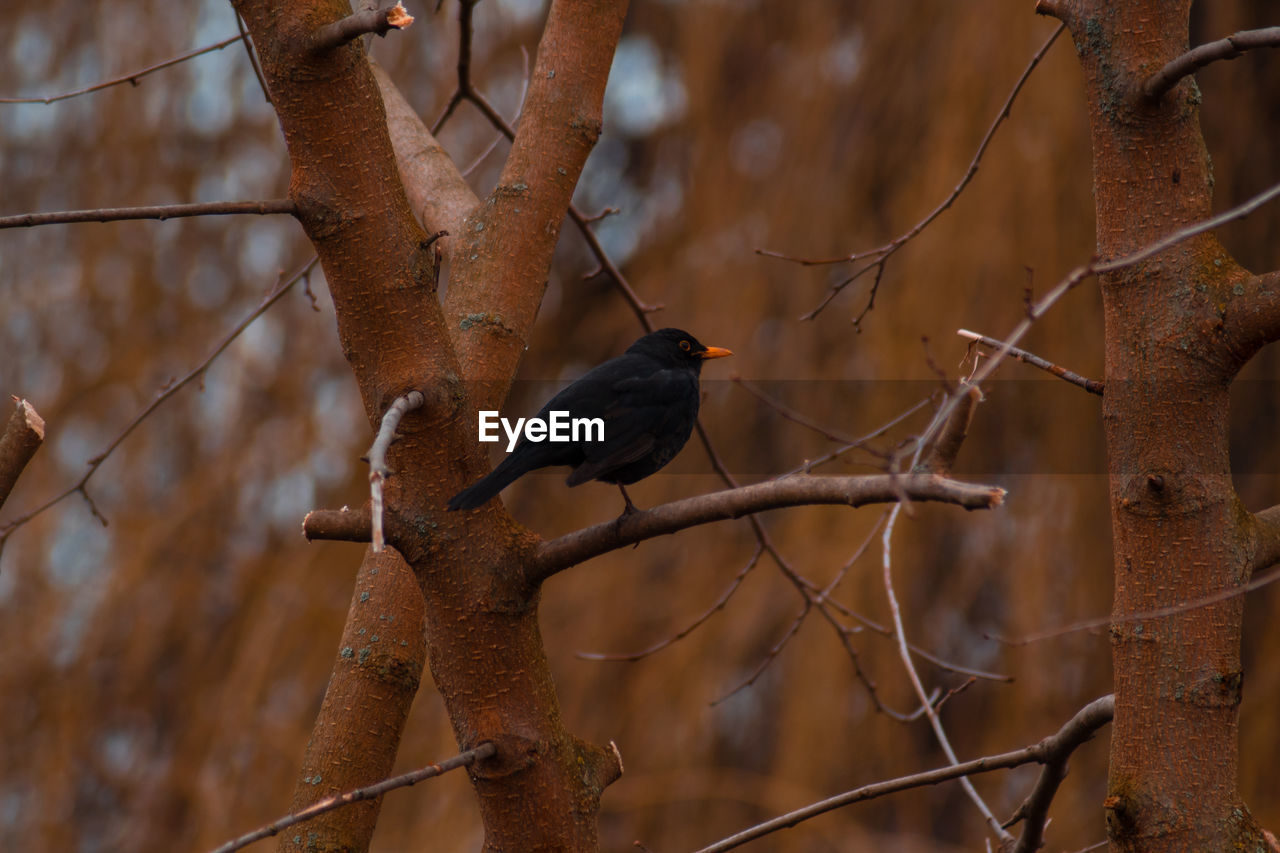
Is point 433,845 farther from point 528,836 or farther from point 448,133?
point 448,133

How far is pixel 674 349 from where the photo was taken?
336cm

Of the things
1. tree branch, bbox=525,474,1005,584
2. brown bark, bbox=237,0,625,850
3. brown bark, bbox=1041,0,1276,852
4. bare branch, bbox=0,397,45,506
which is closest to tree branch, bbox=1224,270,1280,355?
brown bark, bbox=1041,0,1276,852

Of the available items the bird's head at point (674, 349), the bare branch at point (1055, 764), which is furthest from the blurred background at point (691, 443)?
the bare branch at point (1055, 764)

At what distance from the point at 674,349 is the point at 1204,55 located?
1949 mm

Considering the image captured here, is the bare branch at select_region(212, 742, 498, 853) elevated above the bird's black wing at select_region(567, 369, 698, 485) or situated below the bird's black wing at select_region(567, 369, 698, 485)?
below

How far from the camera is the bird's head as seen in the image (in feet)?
10.7

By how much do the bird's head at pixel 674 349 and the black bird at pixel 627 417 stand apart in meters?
0.10

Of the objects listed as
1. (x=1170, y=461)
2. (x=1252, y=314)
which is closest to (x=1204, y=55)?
(x=1252, y=314)

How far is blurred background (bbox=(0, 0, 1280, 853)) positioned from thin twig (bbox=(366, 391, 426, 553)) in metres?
2.25

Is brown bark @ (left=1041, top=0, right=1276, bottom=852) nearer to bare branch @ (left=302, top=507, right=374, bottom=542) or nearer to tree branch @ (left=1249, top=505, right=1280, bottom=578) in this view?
tree branch @ (left=1249, top=505, right=1280, bottom=578)

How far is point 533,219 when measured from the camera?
2430 mm

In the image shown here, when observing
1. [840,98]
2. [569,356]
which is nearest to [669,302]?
[569,356]

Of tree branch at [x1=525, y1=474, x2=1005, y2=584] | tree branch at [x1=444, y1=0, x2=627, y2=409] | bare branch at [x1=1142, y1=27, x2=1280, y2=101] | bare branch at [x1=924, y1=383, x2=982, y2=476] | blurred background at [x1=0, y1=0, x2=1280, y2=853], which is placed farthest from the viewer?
blurred background at [x1=0, y1=0, x2=1280, y2=853]

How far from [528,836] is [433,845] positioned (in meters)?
2.42
